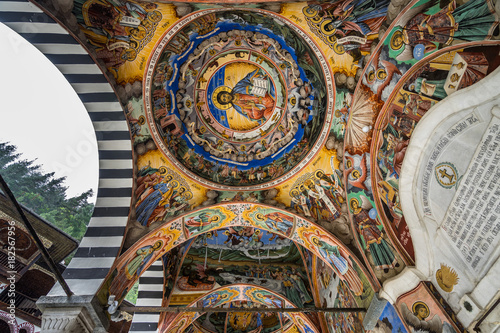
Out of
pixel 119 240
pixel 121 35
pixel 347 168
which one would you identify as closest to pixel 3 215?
pixel 119 240

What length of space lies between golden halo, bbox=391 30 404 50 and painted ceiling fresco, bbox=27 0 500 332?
2cm

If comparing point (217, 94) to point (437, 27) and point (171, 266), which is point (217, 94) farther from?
point (171, 266)

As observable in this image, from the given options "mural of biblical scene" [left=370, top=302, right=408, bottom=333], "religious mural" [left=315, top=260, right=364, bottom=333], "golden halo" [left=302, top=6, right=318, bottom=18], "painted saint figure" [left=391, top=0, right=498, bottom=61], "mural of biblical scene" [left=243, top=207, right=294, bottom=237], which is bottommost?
"religious mural" [left=315, top=260, right=364, bottom=333]

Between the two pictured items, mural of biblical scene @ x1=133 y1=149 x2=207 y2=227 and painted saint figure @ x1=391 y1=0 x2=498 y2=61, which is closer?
painted saint figure @ x1=391 y1=0 x2=498 y2=61

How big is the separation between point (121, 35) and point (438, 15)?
5811 millimetres

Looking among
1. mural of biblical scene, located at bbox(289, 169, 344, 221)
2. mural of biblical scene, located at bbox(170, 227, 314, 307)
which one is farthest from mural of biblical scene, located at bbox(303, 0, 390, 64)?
mural of biblical scene, located at bbox(170, 227, 314, 307)

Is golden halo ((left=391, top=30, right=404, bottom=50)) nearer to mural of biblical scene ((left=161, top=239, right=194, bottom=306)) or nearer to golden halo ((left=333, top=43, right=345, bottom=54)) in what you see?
golden halo ((left=333, top=43, right=345, bottom=54))

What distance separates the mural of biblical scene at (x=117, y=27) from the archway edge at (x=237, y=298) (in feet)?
28.1

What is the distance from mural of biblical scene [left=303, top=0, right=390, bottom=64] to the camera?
5527 mm

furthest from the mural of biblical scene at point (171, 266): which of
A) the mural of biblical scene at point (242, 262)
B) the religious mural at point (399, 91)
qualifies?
the religious mural at point (399, 91)

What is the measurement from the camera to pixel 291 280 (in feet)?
37.8

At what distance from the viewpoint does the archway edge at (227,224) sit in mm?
7148

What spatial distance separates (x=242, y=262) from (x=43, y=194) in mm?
7836

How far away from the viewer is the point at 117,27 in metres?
6.04
